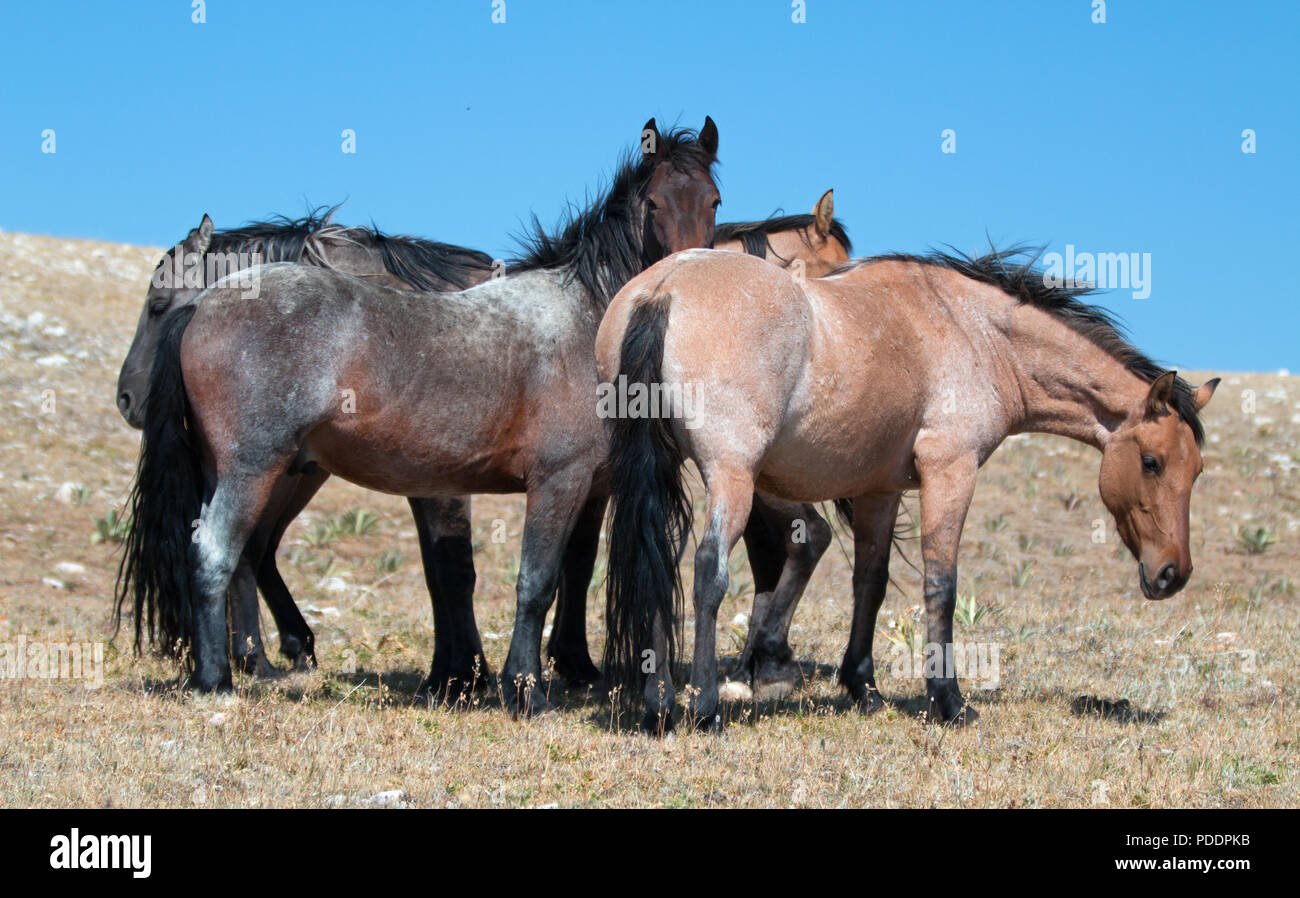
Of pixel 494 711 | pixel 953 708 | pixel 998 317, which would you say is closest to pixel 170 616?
pixel 494 711

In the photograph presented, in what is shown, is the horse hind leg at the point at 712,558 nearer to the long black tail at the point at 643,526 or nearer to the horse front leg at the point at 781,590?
the long black tail at the point at 643,526

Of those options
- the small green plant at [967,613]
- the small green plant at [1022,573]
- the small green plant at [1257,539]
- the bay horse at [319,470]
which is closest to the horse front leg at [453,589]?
the bay horse at [319,470]

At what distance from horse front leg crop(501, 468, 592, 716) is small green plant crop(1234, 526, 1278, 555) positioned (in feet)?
37.0

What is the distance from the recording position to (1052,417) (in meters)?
7.00

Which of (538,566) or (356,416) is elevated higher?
(356,416)

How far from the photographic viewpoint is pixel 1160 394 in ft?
21.8

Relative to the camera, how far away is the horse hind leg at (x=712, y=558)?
557 centimetres

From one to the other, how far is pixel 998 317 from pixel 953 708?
7.01ft

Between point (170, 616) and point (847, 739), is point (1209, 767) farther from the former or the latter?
point (170, 616)

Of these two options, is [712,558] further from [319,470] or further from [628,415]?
[319,470]

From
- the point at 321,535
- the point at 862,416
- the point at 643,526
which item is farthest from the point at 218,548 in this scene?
the point at 321,535

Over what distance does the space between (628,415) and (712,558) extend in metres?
0.78

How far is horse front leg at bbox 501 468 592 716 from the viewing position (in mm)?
6504

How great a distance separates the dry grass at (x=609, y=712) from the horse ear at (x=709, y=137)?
334 cm
